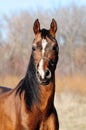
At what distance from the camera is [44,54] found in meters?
4.57

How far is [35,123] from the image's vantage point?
4828 millimetres

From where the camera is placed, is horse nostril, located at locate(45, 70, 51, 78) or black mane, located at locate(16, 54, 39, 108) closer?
horse nostril, located at locate(45, 70, 51, 78)

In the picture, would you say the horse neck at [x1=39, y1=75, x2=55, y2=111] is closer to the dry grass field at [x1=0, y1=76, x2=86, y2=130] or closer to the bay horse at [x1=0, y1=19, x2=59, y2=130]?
the bay horse at [x1=0, y1=19, x2=59, y2=130]

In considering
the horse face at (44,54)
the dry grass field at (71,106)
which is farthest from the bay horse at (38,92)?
the dry grass field at (71,106)

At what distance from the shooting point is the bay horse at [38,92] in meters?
4.57

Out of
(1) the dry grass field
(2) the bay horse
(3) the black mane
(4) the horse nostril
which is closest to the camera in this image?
(4) the horse nostril

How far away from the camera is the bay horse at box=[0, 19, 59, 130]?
15.0 feet

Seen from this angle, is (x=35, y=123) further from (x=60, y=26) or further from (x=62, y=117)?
(x=60, y=26)

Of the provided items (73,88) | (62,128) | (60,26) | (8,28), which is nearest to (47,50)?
(62,128)

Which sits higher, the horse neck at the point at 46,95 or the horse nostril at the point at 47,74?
the horse nostril at the point at 47,74

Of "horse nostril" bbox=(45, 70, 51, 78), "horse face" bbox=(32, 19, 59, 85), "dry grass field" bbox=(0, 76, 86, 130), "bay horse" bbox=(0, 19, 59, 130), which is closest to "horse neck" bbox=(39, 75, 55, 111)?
"bay horse" bbox=(0, 19, 59, 130)

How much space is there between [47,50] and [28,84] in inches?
21.1

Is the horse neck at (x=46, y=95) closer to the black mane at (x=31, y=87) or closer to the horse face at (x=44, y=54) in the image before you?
the black mane at (x=31, y=87)

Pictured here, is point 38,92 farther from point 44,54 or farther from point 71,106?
point 71,106
